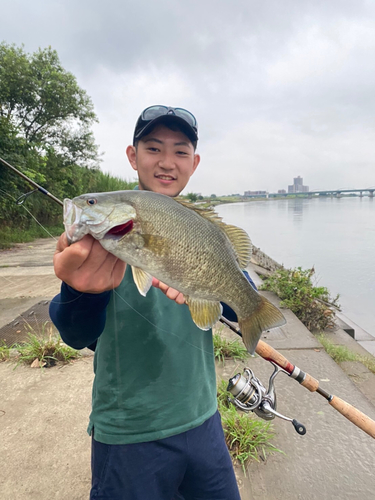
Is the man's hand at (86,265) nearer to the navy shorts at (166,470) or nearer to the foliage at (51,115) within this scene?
the navy shorts at (166,470)

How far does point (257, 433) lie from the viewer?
255 cm

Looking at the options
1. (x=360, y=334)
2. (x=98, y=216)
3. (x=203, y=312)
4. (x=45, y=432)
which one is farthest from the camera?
(x=360, y=334)

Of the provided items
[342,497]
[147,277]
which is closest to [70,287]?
[147,277]

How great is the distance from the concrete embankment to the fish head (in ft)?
6.60

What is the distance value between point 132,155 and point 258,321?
145 cm

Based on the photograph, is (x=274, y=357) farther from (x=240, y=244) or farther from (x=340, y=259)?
A: (x=340, y=259)

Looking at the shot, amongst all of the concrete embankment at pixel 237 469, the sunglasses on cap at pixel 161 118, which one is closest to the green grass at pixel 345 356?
the concrete embankment at pixel 237 469

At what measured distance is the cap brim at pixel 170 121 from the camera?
2.00 m

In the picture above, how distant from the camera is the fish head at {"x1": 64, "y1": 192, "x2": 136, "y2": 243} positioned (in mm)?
1297

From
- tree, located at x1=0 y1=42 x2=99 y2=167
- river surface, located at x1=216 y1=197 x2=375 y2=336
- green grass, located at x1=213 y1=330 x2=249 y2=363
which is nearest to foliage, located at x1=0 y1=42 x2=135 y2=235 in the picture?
tree, located at x1=0 y1=42 x2=99 y2=167

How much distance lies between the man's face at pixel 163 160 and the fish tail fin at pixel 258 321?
96 centimetres

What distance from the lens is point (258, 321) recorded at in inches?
66.6

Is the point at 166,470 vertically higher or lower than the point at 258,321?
lower

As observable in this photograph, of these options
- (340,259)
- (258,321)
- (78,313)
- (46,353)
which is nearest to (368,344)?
(258,321)
